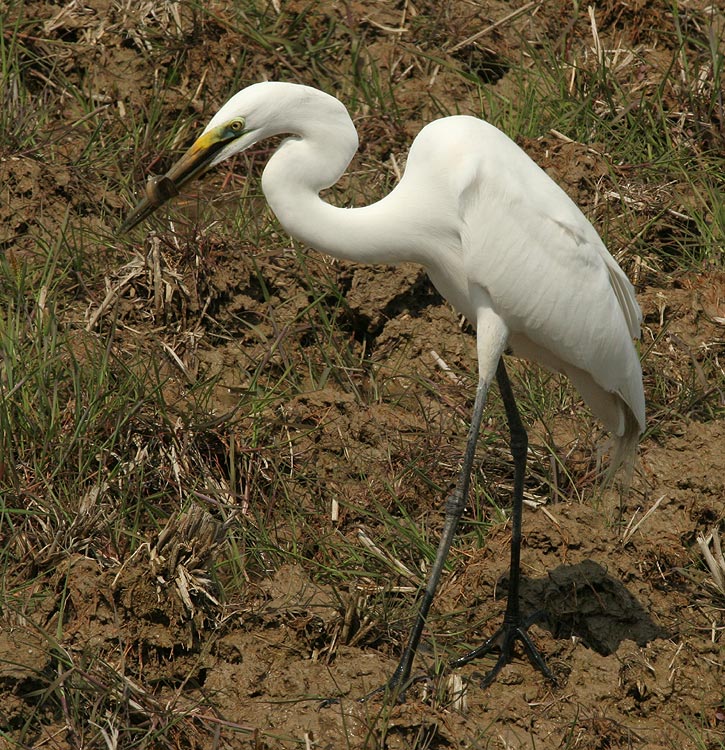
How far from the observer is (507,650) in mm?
3705

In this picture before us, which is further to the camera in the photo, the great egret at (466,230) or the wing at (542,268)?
the wing at (542,268)

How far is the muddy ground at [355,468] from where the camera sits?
3.36 m

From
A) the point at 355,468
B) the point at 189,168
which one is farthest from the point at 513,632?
the point at 189,168

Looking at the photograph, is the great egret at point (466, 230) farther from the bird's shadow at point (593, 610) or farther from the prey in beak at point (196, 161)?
the bird's shadow at point (593, 610)

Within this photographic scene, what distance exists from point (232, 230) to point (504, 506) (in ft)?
5.58

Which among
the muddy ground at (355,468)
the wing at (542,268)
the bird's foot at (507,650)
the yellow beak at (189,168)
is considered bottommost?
the bird's foot at (507,650)

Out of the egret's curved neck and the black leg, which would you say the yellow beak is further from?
the black leg

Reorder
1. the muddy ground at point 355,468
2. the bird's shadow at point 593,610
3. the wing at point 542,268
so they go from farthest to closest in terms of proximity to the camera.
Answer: the bird's shadow at point 593,610
the wing at point 542,268
the muddy ground at point 355,468

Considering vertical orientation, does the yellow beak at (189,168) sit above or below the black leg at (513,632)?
above

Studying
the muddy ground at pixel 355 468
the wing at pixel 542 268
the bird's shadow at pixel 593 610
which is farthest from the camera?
the bird's shadow at pixel 593 610

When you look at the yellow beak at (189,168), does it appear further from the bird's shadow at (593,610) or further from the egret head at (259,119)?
the bird's shadow at (593,610)

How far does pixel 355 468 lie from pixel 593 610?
1.01 m

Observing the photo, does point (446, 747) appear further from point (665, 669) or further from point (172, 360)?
point (172, 360)

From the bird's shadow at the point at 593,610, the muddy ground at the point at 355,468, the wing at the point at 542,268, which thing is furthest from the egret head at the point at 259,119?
the bird's shadow at the point at 593,610
